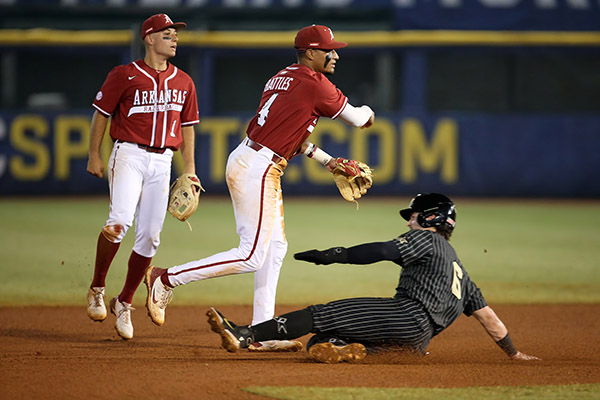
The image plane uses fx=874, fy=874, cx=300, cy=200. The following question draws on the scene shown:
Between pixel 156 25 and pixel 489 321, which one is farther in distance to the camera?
pixel 156 25

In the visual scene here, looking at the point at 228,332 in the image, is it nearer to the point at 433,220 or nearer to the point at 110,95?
the point at 433,220

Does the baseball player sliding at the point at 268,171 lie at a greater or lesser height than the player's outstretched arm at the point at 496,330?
greater

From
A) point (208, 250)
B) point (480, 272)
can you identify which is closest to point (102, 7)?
point (208, 250)

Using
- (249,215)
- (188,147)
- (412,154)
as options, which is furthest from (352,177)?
Result: (412,154)

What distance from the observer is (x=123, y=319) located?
5910 millimetres

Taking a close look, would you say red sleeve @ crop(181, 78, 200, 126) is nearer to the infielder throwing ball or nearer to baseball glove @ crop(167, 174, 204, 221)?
baseball glove @ crop(167, 174, 204, 221)

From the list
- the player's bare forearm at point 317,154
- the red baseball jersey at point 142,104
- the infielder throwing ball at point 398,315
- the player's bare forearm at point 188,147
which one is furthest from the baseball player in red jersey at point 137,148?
the infielder throwing ball at point 398,315

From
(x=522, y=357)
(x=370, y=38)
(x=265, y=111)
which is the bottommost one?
(x=522, y=357)

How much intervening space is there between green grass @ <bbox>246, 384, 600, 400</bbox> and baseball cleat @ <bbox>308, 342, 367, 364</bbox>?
0.63m

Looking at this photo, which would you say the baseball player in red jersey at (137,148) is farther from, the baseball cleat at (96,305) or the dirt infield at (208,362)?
the dirt infield at (208,362)

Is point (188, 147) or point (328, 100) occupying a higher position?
point (328, 100)

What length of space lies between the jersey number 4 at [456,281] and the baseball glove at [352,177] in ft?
2.77

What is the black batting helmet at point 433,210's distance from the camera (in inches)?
203

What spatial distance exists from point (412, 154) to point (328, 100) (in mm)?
11978
